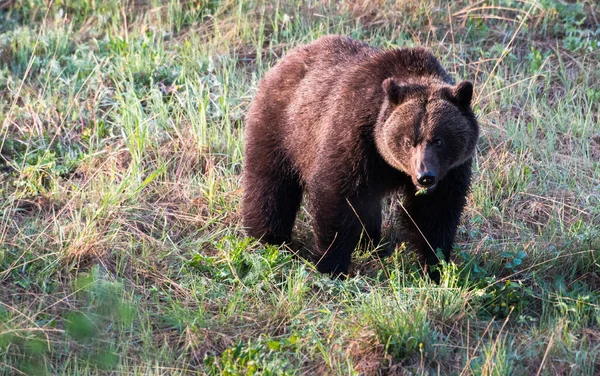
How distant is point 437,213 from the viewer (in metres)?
5.70

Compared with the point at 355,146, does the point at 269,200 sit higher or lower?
lower

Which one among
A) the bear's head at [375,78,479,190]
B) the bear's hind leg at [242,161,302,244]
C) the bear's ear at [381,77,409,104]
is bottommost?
the bear's hind leg at [242,161,302,244]

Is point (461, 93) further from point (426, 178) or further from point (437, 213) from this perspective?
point (437, 213)

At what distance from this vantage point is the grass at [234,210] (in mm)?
4809

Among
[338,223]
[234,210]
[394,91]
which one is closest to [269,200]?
[234,210]

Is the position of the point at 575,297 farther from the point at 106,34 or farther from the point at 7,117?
the point at 106,34

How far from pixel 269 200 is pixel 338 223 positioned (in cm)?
77

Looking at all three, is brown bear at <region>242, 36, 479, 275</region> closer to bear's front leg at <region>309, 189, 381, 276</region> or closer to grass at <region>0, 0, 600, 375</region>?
bear's front leg at <region>309, 189, 381, 276</region>

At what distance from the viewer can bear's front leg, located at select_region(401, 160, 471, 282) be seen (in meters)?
5.62

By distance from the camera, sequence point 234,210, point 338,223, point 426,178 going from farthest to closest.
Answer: point 234,210, point 338,223, point 426,178

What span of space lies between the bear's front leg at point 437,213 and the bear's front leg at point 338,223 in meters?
A: 0.24

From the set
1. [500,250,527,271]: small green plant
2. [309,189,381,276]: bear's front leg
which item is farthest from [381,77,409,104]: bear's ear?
[500,250,527,271]: small green plant

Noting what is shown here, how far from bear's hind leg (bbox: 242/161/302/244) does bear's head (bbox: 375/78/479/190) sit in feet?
3.62

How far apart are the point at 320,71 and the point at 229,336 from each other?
2.00 metres
